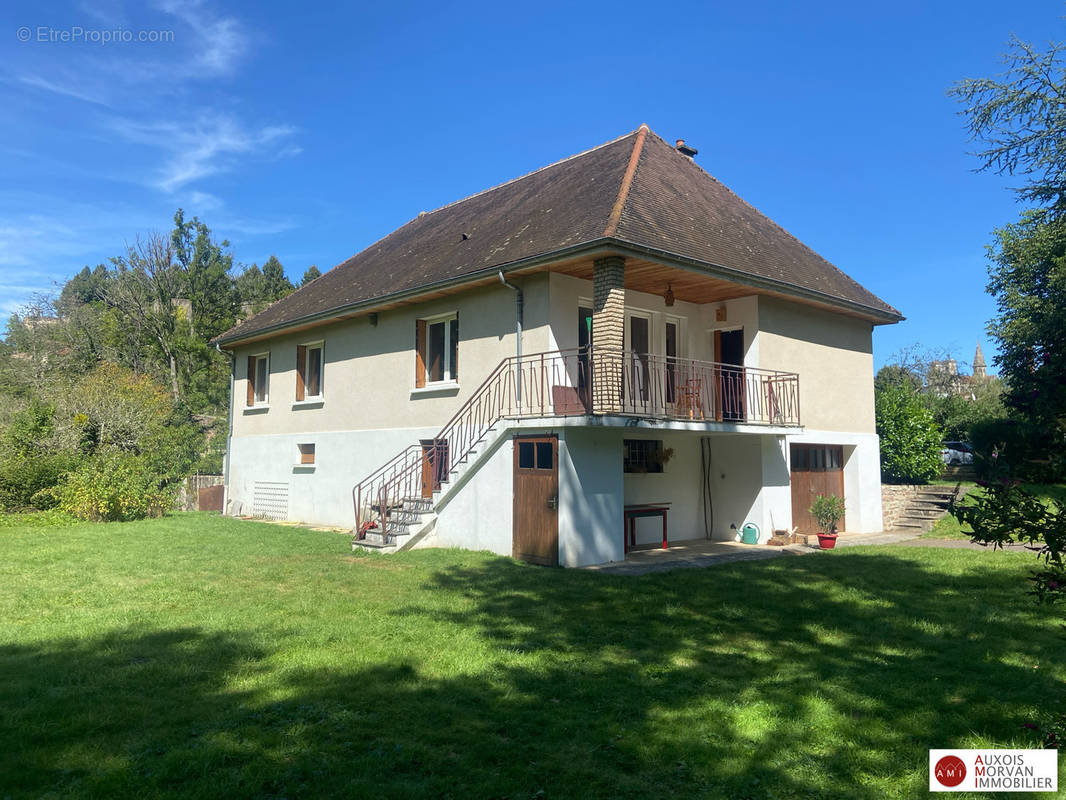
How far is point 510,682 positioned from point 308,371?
15.9m

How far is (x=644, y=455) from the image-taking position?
15.0 meters

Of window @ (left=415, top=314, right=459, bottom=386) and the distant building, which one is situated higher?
the distant building

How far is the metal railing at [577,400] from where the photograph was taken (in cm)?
1193

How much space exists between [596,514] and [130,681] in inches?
299

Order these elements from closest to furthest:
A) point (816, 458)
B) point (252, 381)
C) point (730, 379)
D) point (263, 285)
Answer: point (730, 379)
point (816, 458)
point (252, 381)
point (263, 285)

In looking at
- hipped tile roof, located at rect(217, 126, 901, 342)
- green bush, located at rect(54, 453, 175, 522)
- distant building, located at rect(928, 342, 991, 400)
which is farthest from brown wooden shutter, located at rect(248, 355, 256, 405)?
distant building, located at rect(928, 342, 991, 400)

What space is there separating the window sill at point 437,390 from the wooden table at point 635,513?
167 inches

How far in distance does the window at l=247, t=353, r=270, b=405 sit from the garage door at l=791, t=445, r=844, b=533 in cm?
1502

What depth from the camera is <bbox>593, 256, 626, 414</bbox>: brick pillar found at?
11.5 m

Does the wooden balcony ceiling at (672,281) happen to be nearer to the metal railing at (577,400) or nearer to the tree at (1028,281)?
the metal railing at (577,400)

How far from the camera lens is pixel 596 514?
1184 cm

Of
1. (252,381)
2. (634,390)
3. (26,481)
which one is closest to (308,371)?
(252,381)

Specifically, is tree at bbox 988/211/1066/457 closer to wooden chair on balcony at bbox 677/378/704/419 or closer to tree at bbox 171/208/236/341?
wooden chair on balcony at bbox 677/378/704/419

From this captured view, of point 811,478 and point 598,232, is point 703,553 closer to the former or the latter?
point 811,478
